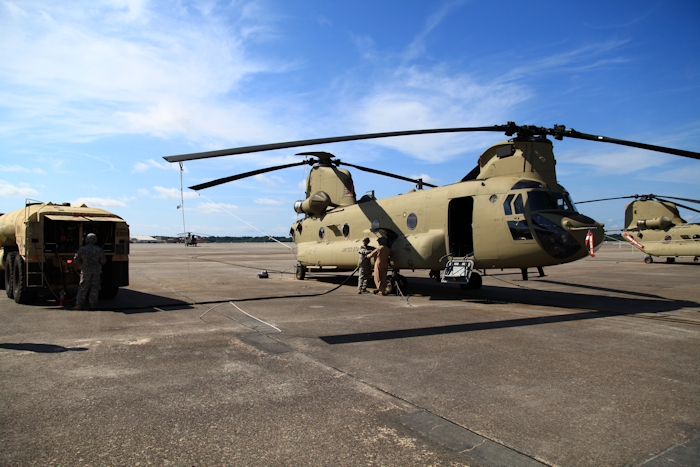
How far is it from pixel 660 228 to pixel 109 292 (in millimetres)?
29076

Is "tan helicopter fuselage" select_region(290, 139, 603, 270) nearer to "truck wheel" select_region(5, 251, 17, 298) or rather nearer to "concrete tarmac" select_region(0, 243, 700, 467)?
"concrete tarmac" select_region(0, 243, 700, 467)

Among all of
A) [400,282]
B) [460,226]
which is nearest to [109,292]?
[400,282]

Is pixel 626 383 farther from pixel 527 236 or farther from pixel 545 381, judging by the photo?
pixel 527 236

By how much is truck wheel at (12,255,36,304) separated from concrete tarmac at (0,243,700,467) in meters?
1.13

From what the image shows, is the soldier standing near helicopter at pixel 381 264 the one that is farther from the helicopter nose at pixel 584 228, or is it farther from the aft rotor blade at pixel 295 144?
the helicopter nose at pixel 584 228

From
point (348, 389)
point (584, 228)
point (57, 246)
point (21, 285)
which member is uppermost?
point (584, 228)

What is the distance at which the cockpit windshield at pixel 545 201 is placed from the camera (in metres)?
9.90

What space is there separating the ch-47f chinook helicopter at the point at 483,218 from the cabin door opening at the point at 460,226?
0.03 m

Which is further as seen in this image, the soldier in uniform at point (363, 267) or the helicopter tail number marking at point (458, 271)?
the soldier in uniform at point (363, 267)

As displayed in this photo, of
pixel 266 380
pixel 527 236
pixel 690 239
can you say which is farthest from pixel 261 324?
pixel 690 239

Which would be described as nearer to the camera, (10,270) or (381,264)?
(10,270)

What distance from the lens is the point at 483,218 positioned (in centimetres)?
1060

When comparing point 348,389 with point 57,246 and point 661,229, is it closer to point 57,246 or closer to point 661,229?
point 57,246

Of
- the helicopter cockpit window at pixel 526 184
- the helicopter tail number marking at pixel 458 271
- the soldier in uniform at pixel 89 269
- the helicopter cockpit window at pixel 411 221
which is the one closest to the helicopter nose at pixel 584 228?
the helicopter cockpit window at pixel 526 184
